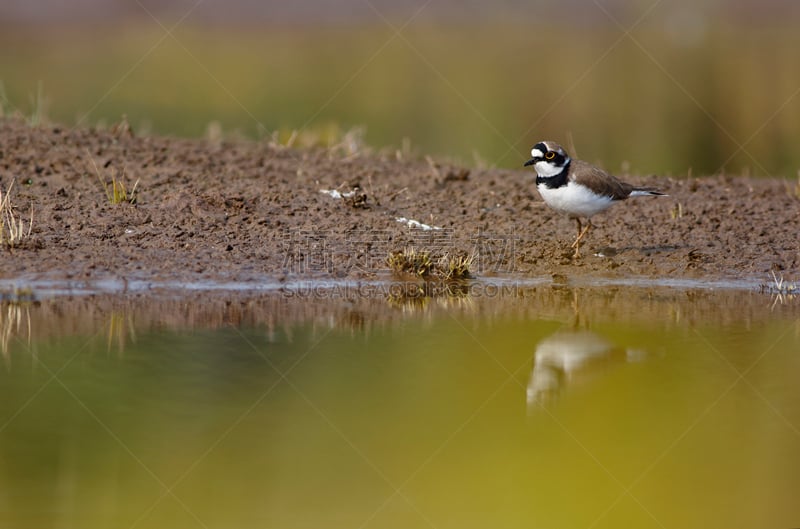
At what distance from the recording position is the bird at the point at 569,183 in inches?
427

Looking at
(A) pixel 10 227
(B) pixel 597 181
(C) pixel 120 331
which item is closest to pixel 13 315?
(C) pixel 120 331

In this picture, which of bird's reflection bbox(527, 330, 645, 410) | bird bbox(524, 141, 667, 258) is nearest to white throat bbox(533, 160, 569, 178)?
bird bbox(524, 141, 667, 258)

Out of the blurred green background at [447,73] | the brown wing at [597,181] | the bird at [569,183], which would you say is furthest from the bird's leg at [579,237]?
the blurred green background at [447,73]

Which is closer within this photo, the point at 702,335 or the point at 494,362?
the point at 494,362

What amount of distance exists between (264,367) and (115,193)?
4555 millimetres

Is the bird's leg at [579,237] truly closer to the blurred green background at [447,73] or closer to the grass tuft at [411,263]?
the grass tuft at [411,263]

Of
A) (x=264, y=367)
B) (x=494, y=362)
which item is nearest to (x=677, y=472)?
(x=494, y=362)

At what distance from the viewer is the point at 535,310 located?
9.77 m

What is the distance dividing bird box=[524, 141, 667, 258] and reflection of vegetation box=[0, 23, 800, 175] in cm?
802

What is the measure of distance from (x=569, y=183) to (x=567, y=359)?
9.80ft

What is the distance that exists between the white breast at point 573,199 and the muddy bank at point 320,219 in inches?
22.6

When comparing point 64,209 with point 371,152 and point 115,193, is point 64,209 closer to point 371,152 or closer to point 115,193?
point 115,193

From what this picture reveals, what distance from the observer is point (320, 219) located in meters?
12.0

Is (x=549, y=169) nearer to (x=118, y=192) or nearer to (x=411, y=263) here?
(x=411, y=263)
